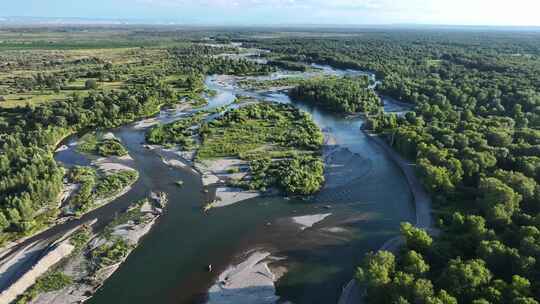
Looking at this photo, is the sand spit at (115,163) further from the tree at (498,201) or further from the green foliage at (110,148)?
the tree at (498,201)

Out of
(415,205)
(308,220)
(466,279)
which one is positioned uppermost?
(466,279)

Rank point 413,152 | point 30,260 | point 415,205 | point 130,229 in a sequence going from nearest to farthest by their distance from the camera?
point 30,260, point 130,229, point 415,205, point 413,152

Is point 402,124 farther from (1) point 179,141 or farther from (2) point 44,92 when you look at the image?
(2) point 44,92

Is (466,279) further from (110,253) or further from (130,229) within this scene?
(130,229)

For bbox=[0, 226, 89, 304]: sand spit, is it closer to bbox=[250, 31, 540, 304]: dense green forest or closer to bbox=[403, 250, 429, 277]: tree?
bbox=[250, 31, 540, 304]: dense green forest

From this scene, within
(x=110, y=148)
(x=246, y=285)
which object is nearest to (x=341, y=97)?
(x=110, y=148)

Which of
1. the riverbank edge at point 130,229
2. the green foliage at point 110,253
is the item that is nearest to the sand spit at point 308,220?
the riverbank edge at point 130,229
